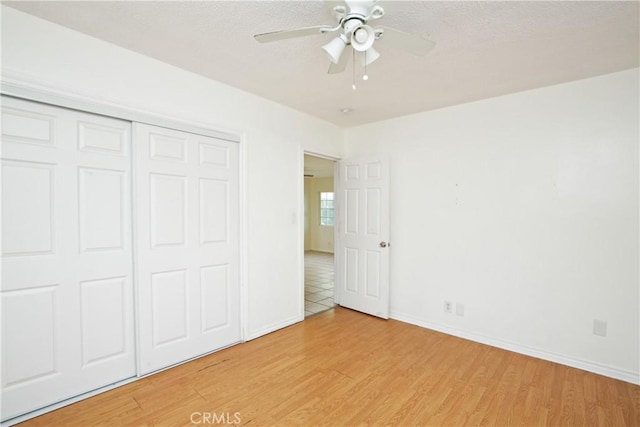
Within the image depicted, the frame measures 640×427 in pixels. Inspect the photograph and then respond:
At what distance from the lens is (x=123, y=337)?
2.27m

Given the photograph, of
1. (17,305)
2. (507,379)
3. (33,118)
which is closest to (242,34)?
(33,118)

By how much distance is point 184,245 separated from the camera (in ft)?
8.54

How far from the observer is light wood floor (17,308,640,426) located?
1949 millimetres

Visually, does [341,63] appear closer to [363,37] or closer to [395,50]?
[363,37]

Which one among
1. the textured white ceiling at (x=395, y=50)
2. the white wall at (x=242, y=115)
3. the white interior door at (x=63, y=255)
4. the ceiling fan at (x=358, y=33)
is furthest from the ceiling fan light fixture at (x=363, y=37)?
the white interior door at (x=63, y=255)

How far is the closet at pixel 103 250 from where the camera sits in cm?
187

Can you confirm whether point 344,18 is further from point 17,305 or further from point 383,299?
point 383,299

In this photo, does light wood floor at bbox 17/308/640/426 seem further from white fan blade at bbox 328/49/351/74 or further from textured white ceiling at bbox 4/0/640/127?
textured white ceiling at bbox 4/0/640/127

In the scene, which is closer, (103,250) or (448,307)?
(103,250)

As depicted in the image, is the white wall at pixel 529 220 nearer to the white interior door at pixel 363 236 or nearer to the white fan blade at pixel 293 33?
the white interior door at pixel 363 236

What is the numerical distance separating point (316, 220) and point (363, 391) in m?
7.25

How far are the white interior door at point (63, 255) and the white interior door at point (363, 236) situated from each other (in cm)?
254

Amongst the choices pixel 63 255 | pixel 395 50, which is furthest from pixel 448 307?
pixel 63 255

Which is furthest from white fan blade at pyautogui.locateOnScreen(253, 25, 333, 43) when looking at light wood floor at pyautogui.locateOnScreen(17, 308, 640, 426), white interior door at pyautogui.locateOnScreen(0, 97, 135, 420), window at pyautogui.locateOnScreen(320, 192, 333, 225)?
window at pyautogui.locateOnScreen(320, 192, 333, 225)
